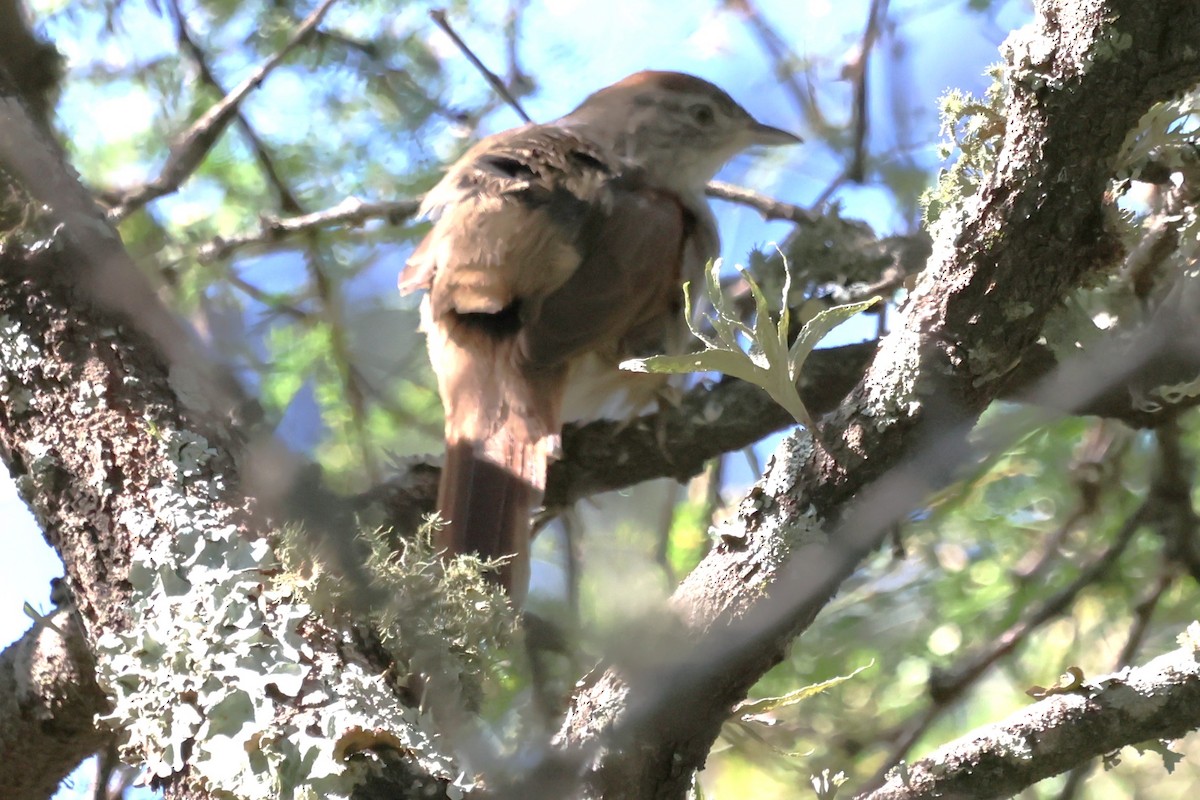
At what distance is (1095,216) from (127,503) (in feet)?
4.07

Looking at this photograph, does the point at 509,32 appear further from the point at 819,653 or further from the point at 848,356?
the point at 819,653

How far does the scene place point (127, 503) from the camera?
1532mm

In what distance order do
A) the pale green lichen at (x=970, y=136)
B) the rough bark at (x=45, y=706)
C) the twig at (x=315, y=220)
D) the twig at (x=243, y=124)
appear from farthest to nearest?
the twig at (x=243, y=124) → the twig at (x=315, y=220) → the rough bark at (x=45, y=706) → the pale green lichen at (x=970, y=136)

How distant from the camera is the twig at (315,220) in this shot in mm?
2668

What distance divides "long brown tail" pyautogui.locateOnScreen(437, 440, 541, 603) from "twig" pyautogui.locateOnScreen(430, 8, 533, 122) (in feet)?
4.07

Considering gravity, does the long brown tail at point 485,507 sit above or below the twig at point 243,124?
below

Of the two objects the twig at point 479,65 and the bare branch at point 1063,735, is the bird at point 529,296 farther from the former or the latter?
the bare branch at point 1063,735

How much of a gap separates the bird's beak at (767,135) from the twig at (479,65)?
0.82m

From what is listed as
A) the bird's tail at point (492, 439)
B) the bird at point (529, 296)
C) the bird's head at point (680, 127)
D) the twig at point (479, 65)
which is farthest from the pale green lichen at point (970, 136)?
the bird's head at point (680, 127)

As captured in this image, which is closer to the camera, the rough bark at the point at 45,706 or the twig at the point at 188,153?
the rough bark at the point at 45,706

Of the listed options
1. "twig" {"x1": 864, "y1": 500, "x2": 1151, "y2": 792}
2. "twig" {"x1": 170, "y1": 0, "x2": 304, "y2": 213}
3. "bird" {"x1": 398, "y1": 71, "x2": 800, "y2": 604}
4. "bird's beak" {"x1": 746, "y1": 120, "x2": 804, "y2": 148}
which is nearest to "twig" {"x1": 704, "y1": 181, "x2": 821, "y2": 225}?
"bird" {"x1": 398, "y1": 71, "x2": 800, "y2": 604}

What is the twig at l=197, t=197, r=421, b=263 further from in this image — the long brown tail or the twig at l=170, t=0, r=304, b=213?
the long brown tail

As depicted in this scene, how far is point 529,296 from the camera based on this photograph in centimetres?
289

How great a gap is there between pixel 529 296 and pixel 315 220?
22.8 inches
